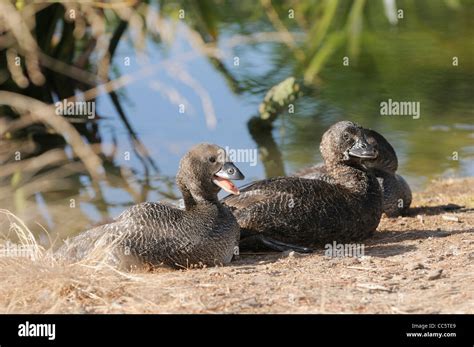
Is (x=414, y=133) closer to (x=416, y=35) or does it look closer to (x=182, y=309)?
(x=416, y=35)

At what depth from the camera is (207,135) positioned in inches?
526

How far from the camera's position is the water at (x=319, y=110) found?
11.8m

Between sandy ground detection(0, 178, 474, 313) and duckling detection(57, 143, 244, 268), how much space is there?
0.47 feet

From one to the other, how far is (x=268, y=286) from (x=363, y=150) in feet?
8.01

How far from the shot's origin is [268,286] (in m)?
6.71

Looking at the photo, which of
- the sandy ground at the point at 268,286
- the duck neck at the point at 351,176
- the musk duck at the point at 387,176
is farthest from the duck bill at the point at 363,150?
the sandy ground at the point at 268,286

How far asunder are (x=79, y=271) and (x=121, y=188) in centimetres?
544

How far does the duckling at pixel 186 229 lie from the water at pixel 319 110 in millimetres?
2343

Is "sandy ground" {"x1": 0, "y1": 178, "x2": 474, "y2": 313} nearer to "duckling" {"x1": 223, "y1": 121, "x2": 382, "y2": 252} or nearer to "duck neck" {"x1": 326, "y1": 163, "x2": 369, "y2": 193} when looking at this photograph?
"duckling" {"x1": 223, "y1": 121, "x2": 382, "y2": 252}

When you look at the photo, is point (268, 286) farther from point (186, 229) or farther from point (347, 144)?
point (347, 144)

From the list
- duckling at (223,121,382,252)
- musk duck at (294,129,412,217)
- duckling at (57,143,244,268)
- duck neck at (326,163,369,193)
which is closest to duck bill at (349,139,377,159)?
duckling at (223,121,382,252)

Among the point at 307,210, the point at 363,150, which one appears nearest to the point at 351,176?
the point at 363,150

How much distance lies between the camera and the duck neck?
28.6 feet
